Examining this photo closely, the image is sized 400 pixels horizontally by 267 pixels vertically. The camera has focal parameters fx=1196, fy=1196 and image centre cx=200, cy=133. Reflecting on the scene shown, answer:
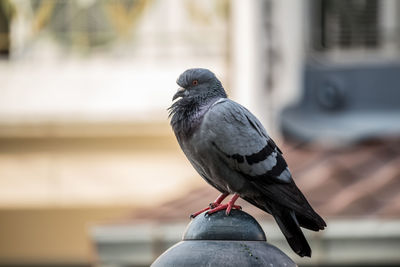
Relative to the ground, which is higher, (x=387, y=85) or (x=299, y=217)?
(x=299, y=217)

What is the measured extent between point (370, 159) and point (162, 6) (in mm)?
4452

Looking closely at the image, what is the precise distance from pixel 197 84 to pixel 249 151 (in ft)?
0.81

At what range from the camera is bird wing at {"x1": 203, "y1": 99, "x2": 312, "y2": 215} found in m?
3.45

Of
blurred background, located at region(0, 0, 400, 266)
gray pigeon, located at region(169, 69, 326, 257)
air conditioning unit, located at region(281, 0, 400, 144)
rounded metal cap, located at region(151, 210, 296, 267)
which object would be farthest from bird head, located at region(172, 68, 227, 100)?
blurred background, located at region(0, 0, 400, 266)

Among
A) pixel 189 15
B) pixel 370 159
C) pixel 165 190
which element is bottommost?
pixel 165 190

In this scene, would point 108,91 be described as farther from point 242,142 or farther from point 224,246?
point 224,246

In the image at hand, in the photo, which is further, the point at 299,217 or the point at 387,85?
the point at 387,85

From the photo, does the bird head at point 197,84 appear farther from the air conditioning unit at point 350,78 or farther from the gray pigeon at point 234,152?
the air conditioning unit at point 350,78

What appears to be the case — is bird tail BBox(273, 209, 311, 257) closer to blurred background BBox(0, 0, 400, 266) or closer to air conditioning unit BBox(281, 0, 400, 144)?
air conditioning unit BBox(281, 0, 400, 144)

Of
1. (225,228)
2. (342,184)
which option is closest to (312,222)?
(225,228)

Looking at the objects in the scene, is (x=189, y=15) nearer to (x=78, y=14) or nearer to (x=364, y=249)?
(x=78, y=14)

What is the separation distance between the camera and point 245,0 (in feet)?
39.2

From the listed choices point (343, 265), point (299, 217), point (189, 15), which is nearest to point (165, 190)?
point (189, 15)

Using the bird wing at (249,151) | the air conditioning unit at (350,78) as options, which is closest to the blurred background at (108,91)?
the air conditioning unit at (350,78)
